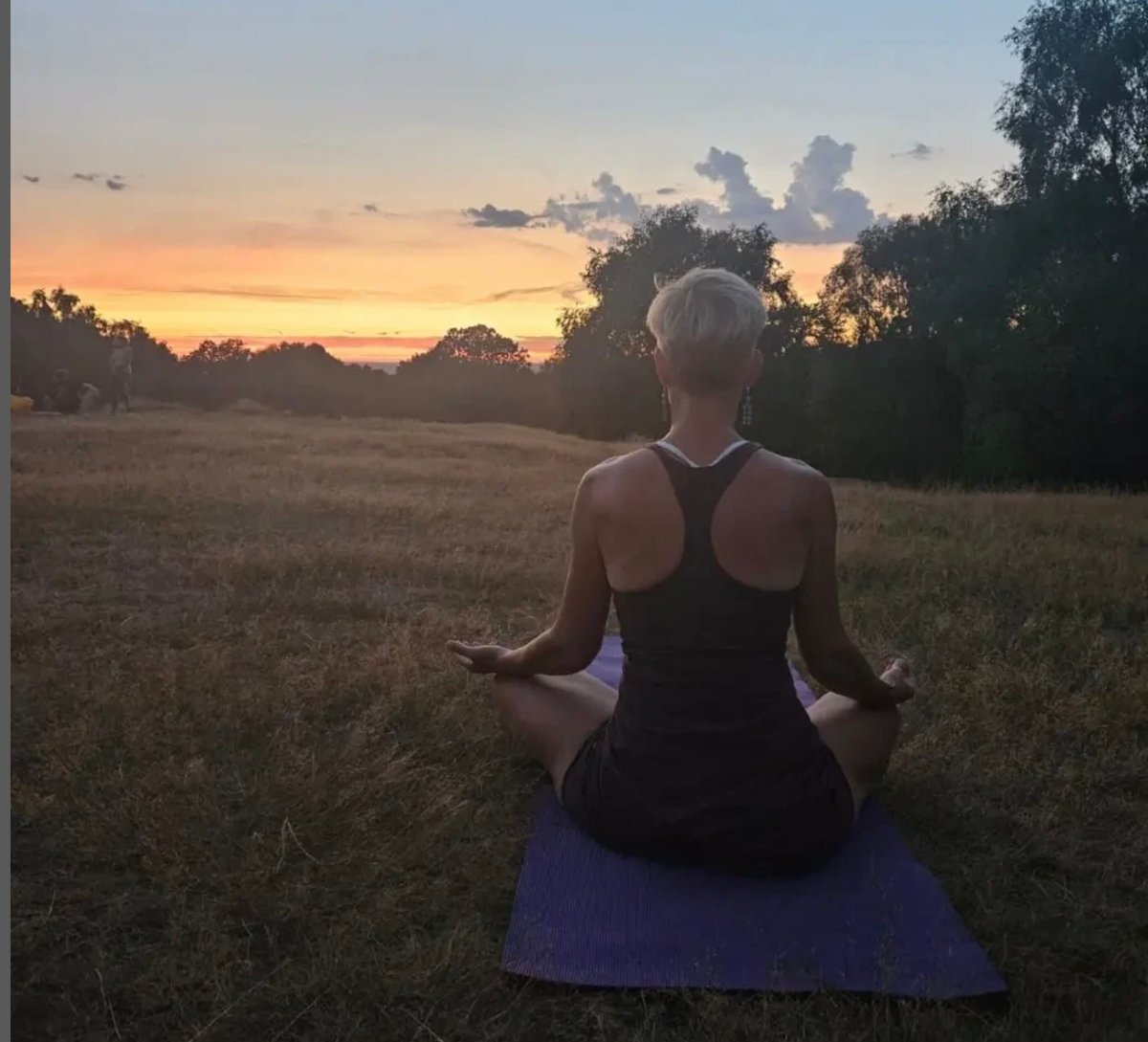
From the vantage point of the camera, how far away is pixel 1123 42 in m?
10.1

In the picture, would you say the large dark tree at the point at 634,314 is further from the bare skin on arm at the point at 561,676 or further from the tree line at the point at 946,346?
the bare skin on arm at the point at 561,676

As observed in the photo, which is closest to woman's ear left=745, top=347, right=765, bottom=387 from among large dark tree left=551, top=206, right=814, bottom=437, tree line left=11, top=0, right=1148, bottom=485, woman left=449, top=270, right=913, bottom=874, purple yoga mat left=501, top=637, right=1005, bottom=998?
woman left=449, top=270, right=913, bottom=874

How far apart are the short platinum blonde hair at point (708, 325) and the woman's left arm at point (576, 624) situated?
0.26m

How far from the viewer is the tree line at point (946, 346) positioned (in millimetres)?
9578

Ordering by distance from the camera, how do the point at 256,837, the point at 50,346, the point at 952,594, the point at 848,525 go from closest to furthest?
the point at 256,837 → the point at 952,594 → the point at 848,525 → the point at 50,346

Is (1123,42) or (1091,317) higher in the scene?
(1123,42)

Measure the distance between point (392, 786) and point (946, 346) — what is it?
1001cm

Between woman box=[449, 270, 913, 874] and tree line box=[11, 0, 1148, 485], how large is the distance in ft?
23.5

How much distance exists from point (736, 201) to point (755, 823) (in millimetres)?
4939

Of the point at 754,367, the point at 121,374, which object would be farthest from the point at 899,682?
the point at 121,374

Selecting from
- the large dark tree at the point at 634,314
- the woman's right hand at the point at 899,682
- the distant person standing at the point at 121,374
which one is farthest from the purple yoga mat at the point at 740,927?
the distant person standing at the point at 121,374

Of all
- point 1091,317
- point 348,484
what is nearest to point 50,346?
point 348,484

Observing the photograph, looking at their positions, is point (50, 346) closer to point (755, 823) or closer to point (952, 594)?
point (952, 594)

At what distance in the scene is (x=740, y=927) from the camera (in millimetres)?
1753
